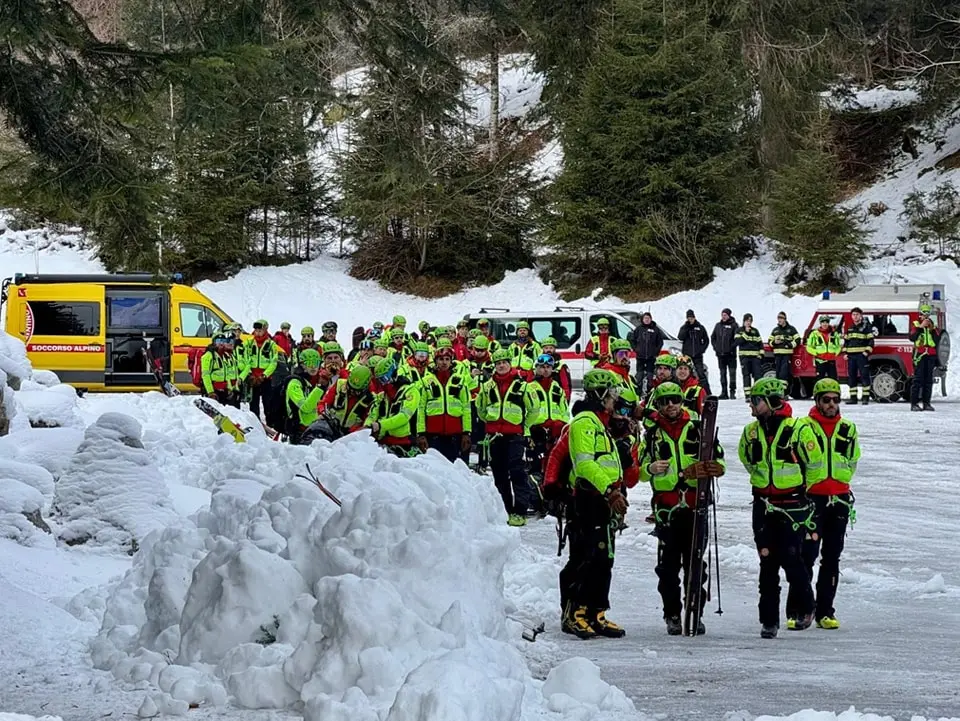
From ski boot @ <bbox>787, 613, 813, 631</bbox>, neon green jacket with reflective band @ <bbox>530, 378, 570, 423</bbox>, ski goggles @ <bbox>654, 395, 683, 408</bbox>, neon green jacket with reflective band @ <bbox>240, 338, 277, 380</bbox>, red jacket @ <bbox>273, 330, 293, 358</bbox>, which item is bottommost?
ski boot @ <bbox>787, 613, 813, 631</bbox>

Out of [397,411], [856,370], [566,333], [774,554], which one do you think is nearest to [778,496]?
[774,554]

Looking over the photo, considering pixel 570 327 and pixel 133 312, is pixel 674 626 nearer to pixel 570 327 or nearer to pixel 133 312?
pixel 133 312

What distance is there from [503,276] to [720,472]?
34.7 m

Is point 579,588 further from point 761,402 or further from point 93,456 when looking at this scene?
point 93,456

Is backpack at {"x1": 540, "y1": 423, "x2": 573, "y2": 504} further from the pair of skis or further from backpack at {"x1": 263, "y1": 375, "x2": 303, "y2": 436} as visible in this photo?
backpack at {"x1": 263, "y1": 375, "x2": 303, "y2": 436}

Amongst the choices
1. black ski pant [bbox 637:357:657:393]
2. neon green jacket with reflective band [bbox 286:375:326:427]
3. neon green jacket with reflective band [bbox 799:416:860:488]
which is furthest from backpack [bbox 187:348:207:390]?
neon green jacket with reflective band [bbox 799:416:860:488]

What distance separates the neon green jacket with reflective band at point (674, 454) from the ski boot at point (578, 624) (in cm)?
100

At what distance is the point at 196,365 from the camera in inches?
977

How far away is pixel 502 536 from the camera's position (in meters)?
8.68

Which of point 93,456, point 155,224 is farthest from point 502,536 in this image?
point 93,456

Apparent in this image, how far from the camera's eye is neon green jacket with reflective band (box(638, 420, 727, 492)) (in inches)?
387

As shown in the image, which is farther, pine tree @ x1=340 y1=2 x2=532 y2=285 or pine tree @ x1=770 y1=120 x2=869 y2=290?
pine tree @ x1=340 y1=2 x2=532 y2=285

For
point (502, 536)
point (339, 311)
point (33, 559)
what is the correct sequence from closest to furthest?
point (502, 536) < point (33, 559) < point (339, 311)

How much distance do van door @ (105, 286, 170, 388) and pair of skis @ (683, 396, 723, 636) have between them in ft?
60.2
